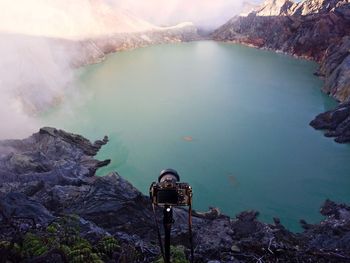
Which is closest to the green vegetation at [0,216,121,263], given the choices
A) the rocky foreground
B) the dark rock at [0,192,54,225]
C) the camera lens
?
the rocky foreground

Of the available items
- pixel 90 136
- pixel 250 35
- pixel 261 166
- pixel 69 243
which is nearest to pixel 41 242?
pixel 69 243

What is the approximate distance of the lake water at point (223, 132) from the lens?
95.3 ft

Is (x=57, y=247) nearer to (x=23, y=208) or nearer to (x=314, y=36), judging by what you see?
(x=23, y=208)

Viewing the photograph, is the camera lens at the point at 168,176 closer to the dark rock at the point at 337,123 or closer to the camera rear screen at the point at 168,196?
the camera rear screen at the point at 168,196

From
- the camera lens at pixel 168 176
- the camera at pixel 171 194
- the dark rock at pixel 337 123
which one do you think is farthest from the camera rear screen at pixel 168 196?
the dark rock at pixel 337 123

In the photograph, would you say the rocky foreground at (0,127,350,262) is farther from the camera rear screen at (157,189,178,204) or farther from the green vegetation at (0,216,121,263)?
the camera rear screen at (157,189,178,204)

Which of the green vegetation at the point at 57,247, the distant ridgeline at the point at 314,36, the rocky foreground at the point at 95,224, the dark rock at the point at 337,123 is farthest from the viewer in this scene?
the distant ridgeline at the point at 314,36

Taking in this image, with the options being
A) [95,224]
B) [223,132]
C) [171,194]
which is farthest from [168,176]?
[223,132]

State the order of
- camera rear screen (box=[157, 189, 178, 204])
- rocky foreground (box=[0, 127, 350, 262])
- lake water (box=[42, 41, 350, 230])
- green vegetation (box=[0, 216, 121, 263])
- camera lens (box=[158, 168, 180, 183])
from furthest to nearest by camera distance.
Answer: lake water (box=[42, 41, 350, 230]), rocky foreground (box=[0, 127, 350, 262]), green vegetation (box=[0, 216, 121, 263]), camera lens (box=[158, 168, 180, 183]), camera rear screen (box=[157, 189, 178, 204])

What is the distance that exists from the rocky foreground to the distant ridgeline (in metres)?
19.8

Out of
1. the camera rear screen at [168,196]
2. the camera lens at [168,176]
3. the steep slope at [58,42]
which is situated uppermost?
the camera lens at [168,176]

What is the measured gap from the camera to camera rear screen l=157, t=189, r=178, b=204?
5.49m

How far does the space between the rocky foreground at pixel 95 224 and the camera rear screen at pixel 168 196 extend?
396 cm

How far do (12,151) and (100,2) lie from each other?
3660 inches
